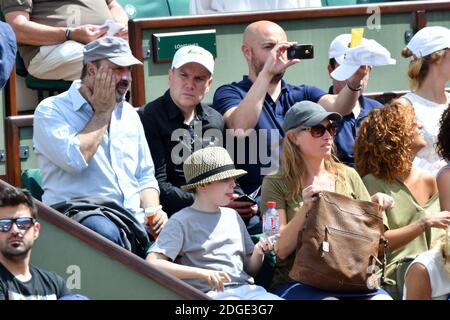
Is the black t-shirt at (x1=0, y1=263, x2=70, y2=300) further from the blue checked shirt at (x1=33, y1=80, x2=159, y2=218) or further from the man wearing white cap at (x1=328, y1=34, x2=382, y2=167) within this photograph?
the man wearing white cap at (x1=328, y1=34, x2=382, y2=167)

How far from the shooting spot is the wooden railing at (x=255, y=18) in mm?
8180

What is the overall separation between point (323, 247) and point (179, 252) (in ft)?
2.50

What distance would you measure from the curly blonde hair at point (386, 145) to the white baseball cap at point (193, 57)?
1.06 meters

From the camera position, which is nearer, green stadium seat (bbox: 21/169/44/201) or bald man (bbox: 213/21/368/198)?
green stadium seat (bbox: 21/169/44/201)

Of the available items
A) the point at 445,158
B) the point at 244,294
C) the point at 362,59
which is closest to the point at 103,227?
the point at 244,294

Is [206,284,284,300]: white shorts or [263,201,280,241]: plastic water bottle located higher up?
[263,201,280,241]: plastic water bottle

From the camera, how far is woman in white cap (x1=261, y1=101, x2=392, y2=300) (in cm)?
667

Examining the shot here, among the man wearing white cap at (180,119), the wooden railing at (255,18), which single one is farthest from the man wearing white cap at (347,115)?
the man wearing white cap at (180,119)

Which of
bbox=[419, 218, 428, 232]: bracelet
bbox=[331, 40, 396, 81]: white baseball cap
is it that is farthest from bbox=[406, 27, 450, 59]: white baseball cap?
bbox=[419, 218, 428, 232]: bracelet

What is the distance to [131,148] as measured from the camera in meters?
7.02

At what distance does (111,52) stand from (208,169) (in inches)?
41.0

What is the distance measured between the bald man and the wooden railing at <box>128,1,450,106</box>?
417mm

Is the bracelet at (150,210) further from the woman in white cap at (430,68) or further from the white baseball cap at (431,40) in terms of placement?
the white baseball cap at (431,40)
